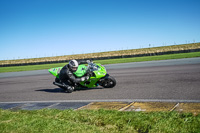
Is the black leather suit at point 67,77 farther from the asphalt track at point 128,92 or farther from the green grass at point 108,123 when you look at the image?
the green grass at point 108,123

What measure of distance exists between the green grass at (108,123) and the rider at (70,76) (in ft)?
13.1

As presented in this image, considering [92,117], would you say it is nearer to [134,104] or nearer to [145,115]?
[145,115]

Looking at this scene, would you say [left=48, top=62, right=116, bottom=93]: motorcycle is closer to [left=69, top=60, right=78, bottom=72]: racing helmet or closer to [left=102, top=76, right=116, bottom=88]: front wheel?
[left=102, top=76, right=116, bottom=88]: front wheel

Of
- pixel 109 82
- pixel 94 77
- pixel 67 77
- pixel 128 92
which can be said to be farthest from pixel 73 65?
pixel 128 92

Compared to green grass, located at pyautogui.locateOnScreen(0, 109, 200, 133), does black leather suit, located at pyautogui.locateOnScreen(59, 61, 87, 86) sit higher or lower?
higher

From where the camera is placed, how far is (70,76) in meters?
8.96

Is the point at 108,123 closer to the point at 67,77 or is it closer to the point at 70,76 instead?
the point at 70,76

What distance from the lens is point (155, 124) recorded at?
3.91 meters

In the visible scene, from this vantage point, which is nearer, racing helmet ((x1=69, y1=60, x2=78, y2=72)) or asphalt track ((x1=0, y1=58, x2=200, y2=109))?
asphalt track ((x1=0, y1=58, x2=200, y2=109))

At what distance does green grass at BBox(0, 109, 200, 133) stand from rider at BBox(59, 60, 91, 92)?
399 cm

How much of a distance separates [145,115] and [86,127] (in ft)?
4.51

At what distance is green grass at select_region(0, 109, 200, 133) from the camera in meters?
3.78

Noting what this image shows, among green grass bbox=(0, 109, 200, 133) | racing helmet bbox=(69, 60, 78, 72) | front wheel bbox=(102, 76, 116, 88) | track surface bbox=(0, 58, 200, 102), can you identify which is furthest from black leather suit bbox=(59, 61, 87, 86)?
green grass bbox=(0, 109, 200, 133)

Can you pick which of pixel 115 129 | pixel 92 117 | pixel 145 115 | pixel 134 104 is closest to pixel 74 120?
pixel 92 117
